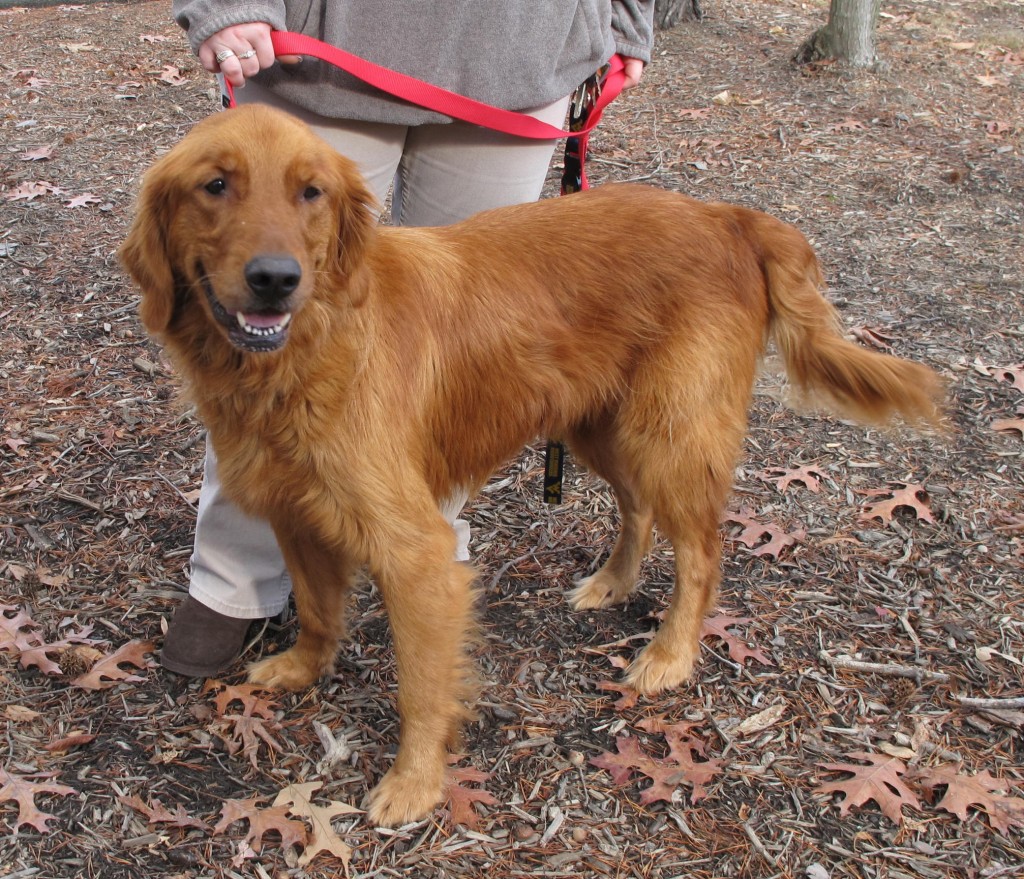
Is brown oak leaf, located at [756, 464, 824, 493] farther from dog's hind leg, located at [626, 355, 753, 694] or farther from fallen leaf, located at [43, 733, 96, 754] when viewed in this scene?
fallen leaf, located at [43, 733, 96, 754]

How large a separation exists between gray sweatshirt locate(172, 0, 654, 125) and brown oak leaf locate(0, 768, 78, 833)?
2.09m

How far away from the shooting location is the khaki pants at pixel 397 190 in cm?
298

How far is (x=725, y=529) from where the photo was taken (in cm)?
396

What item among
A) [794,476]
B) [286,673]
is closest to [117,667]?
[286,673]

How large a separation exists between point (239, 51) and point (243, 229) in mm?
594

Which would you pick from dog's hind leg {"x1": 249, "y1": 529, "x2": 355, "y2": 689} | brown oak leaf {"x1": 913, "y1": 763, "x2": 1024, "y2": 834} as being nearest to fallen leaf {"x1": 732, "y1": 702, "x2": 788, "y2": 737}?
brown oak leaf {"x1": 913, "y1": 763, "x2": 1024, "y2": 834}

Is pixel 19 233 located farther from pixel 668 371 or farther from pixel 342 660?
pixel 668 371

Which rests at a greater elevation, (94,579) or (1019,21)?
(1019,21)

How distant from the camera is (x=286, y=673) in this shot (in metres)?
3.20

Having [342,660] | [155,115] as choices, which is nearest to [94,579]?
[342,660]

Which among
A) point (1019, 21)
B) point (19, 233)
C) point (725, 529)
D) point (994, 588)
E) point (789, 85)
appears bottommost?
point (19, 233)

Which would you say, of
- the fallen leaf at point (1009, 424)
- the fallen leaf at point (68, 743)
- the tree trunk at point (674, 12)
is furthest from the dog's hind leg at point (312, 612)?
the tree trunk at point (674, 12)

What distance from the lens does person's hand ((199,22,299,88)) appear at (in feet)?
8.17

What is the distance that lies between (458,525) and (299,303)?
4.72ft
